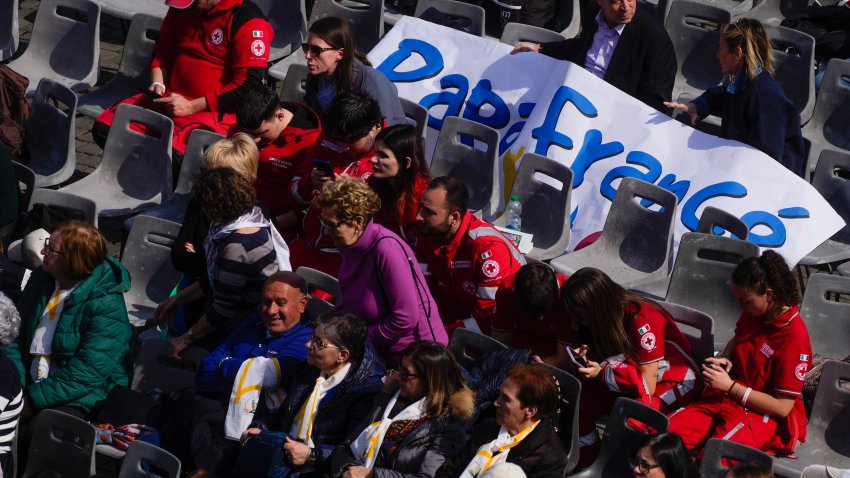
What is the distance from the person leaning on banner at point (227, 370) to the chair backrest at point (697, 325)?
188 cm

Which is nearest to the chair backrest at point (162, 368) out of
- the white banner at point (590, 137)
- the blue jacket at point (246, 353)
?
the blue jacket at point (246, 353)

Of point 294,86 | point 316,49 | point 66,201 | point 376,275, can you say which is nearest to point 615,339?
point 376,275

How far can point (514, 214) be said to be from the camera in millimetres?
7727

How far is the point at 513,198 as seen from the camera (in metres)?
7.77

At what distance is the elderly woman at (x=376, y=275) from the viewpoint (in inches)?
227

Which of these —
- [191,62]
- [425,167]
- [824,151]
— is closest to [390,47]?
[191,62]

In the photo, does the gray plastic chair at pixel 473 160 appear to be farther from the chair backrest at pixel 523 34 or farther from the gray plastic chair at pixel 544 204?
the chair backrest at pixel 523 34

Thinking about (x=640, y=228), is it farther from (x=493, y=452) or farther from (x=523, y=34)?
(x=493, y=452)

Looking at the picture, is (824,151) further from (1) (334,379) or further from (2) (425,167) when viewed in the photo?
(1) (334,379)

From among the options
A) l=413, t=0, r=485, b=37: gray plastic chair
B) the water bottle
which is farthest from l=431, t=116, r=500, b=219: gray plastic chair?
l=413, t=0, r=485, b=37: gray plastic chair

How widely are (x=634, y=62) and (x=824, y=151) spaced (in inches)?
55.5

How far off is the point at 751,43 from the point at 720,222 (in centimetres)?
122

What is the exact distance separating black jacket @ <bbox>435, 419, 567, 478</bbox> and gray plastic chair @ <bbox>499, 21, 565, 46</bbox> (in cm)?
444

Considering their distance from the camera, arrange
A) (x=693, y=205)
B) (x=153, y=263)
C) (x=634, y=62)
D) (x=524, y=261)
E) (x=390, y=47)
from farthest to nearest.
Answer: (x=390, y=47), (x=634, y=62), (x=693, y=205), (x=153, y=263), (x=524, y=261)
